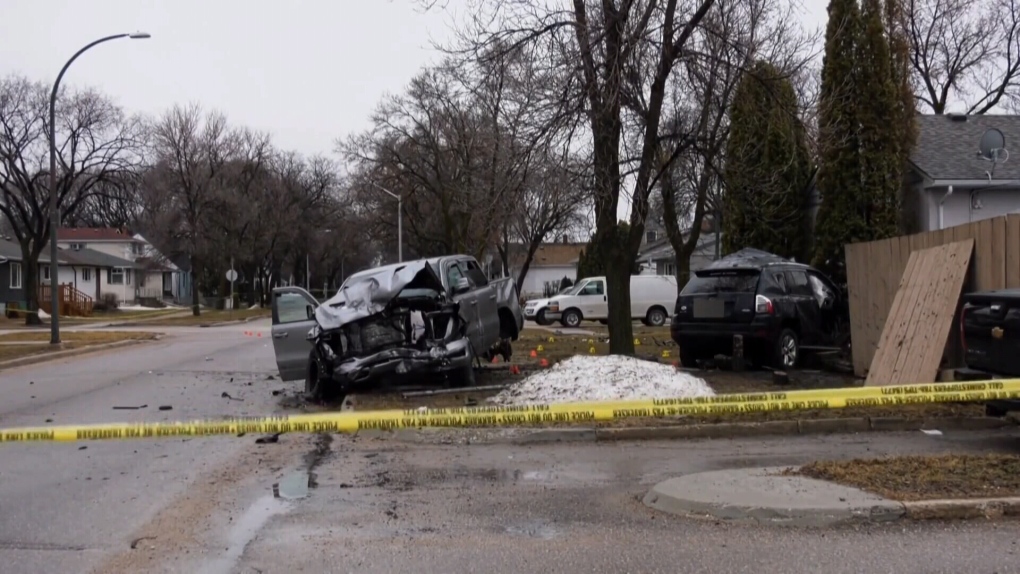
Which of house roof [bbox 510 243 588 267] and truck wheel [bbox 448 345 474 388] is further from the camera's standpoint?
house roof [bbox 510 243 588 267]

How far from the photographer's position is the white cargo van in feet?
107

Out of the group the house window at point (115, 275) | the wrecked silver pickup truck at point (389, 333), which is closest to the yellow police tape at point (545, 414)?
the wrecked silver pickup truck at point (389, 333)

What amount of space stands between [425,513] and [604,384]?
4881mm

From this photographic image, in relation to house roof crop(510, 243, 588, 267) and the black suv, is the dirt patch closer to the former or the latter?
the black suv

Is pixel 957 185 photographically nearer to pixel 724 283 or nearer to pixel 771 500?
pixel 724 283

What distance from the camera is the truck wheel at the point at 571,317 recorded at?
109ft

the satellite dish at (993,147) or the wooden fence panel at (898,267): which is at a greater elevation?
the satellite dish at (993,147)

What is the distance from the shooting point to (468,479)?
8094 mm

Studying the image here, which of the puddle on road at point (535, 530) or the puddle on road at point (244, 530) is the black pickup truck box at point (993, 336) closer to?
the puddle on road at point (535, 530)

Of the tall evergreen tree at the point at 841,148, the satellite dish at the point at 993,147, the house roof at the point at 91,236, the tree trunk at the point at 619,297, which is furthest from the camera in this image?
the house roof at the point at 91,236

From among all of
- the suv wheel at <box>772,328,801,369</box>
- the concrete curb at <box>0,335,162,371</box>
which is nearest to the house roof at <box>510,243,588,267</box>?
the concrete curb at <box>0,335,162,371</box>

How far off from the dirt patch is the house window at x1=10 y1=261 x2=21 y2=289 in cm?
5310

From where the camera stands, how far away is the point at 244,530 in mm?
6578

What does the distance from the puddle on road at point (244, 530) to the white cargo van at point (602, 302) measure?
25.7 meters
